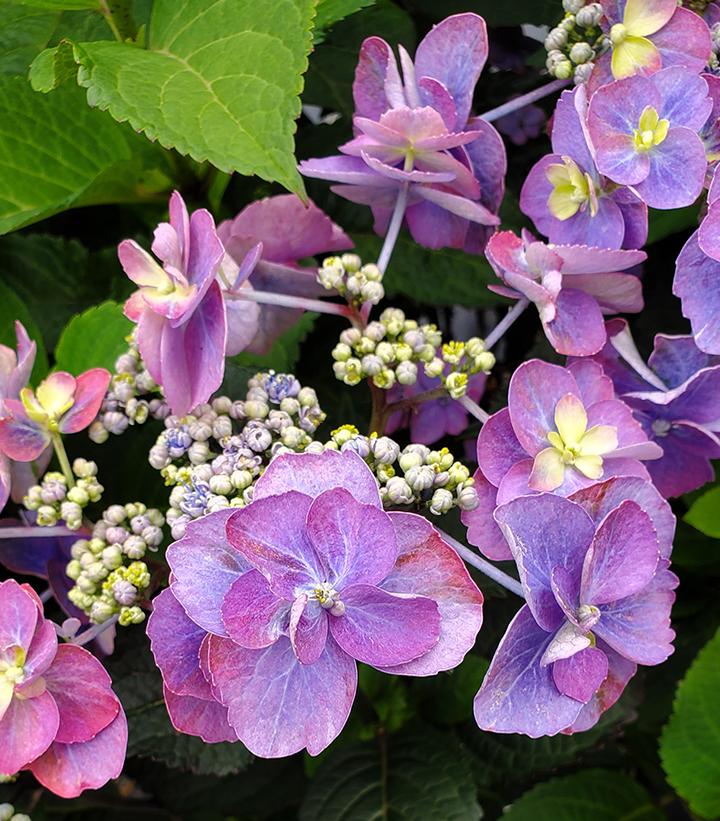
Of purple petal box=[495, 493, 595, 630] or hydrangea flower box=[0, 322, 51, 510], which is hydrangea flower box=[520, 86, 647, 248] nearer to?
purple petal box=[495, 493, 595, 630]

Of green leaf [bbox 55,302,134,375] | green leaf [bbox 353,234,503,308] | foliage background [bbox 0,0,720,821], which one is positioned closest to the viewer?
foliage background [bbox 0,0,720,821]

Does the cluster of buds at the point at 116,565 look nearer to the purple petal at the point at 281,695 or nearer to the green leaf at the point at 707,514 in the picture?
the purple petal at the point at 281,695

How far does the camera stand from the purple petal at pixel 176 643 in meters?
0.41

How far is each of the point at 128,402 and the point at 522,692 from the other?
0.24 m

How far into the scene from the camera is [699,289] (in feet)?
1.60

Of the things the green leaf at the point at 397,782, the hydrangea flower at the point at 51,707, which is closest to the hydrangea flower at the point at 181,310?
the hydrangea flower at the point at 51,707

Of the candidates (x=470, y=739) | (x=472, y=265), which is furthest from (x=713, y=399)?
(x=470, y=739)

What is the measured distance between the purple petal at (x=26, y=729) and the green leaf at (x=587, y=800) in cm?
44

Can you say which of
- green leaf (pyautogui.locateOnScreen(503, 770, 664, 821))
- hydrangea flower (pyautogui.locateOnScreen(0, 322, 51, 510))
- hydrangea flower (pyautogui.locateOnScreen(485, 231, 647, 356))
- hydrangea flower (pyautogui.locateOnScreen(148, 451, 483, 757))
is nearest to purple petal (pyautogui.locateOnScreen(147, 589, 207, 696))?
hydrangea flower (pyautogui.locateOnScreen(148, 451, 483, 757))

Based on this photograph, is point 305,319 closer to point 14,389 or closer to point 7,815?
point 14,389

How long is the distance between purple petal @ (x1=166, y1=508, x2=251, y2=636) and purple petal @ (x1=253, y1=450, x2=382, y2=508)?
0.02 metres

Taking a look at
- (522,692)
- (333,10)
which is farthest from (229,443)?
(333,10)

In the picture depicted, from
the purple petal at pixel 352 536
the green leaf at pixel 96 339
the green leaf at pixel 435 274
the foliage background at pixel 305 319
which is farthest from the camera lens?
the green leaf at pixel 435 274

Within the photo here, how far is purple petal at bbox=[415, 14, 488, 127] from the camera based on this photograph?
0.52 m
